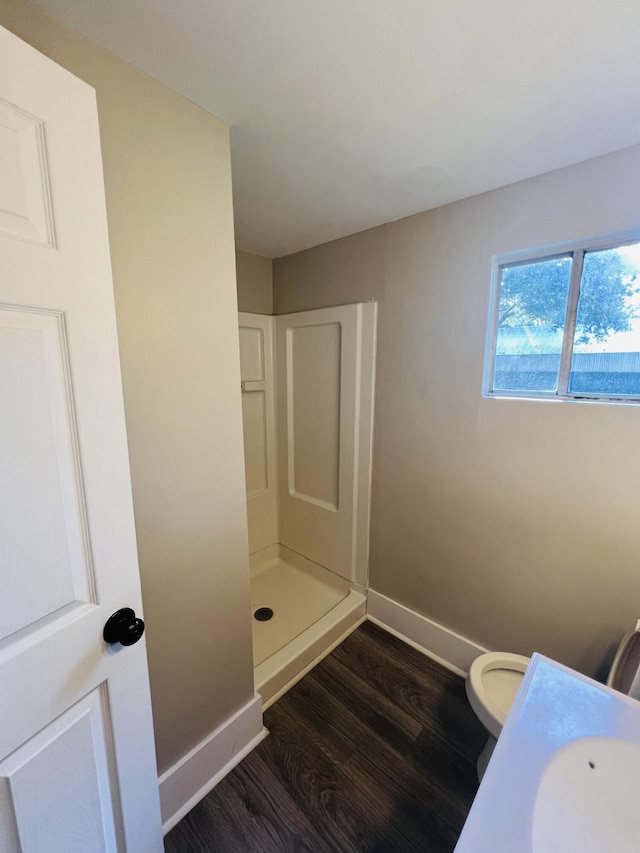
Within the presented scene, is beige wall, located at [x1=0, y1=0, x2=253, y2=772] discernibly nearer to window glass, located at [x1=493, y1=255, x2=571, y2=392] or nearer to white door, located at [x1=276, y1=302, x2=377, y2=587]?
white door, located at [x1=276, y1=302, x2=377, y2=587]

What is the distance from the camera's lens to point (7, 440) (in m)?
0.54

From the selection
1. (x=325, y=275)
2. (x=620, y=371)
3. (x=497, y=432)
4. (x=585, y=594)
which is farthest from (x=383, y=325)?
(x=585, y=594)

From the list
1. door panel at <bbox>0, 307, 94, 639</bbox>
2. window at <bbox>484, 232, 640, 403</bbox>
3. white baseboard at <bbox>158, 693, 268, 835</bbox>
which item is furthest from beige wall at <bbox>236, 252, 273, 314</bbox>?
white baseboard at <bbox>158, 693, 268, 835</bbox>

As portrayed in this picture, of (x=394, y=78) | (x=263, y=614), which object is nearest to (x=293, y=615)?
(x=263, y=614)

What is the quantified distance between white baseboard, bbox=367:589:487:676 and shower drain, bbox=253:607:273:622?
62 centimetres

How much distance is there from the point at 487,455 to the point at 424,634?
1078 millimetres

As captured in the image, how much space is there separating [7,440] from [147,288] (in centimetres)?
55

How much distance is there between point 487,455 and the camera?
152 cm

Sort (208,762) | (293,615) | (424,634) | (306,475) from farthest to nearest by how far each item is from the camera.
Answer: (306,475), (293,615), (424,634), (208,762)

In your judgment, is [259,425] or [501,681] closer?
[501,681]

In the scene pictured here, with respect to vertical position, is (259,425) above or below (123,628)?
above

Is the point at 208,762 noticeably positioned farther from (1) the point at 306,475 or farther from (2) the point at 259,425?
(2) the point at 259,425

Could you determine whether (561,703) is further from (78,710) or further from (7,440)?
(7,440)

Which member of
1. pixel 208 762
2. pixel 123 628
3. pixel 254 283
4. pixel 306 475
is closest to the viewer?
pixel 123 628
